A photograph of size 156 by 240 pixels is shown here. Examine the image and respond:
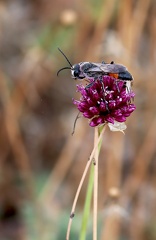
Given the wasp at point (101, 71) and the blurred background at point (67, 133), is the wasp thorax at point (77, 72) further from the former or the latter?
the blurred background at point (67, 133)

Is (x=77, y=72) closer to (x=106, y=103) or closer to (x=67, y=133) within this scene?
(x=106, y=103)

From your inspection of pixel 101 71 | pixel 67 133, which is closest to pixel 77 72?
pixel 101 71

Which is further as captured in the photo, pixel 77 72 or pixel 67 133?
pixel 67 133

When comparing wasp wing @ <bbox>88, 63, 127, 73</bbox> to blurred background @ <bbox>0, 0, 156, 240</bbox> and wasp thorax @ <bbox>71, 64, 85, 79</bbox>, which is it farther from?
blurred background @ <bbox>0, 0, 156, 240</bbox>

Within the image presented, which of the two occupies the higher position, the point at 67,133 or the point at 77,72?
the point at 67,133

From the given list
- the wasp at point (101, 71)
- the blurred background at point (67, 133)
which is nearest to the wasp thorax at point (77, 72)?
the wasp at point (101, 71)
